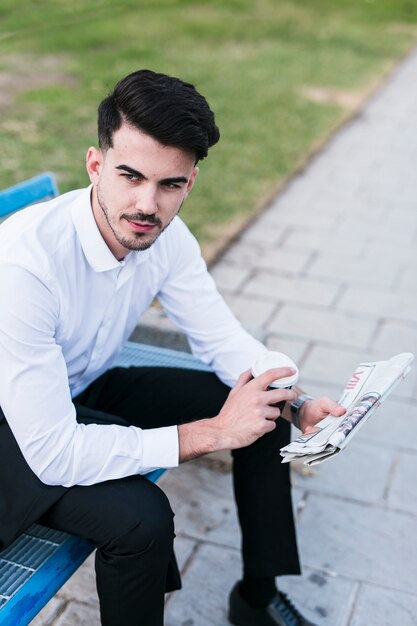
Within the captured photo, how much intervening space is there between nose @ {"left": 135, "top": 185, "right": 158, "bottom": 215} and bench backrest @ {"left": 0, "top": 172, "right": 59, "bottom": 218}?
2.78 feet

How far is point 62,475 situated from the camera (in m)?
2.21

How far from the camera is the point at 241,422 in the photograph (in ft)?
7.73

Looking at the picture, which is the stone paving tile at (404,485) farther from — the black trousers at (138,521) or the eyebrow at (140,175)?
the eyebrow at (140,175)

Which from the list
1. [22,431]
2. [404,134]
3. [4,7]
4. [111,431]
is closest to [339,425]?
[111,431]

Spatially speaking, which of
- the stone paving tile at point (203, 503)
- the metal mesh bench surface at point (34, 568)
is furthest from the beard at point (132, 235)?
the stone paving tile at point (203, 503)

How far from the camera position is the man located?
2191mm

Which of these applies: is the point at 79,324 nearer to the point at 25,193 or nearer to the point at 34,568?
the point at 34,568

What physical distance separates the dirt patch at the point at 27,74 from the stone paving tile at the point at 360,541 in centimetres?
639

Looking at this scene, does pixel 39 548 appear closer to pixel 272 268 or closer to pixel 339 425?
pixel 339 425

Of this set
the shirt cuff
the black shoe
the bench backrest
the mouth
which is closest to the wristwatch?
the shirt cuff

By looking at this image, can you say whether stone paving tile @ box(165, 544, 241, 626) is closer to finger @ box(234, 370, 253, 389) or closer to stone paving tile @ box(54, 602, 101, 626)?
stone paving tile @ box(54, 602, 101, 626)

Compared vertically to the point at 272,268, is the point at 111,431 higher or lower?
higher

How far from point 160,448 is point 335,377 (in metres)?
2.18

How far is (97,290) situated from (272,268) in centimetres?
324
